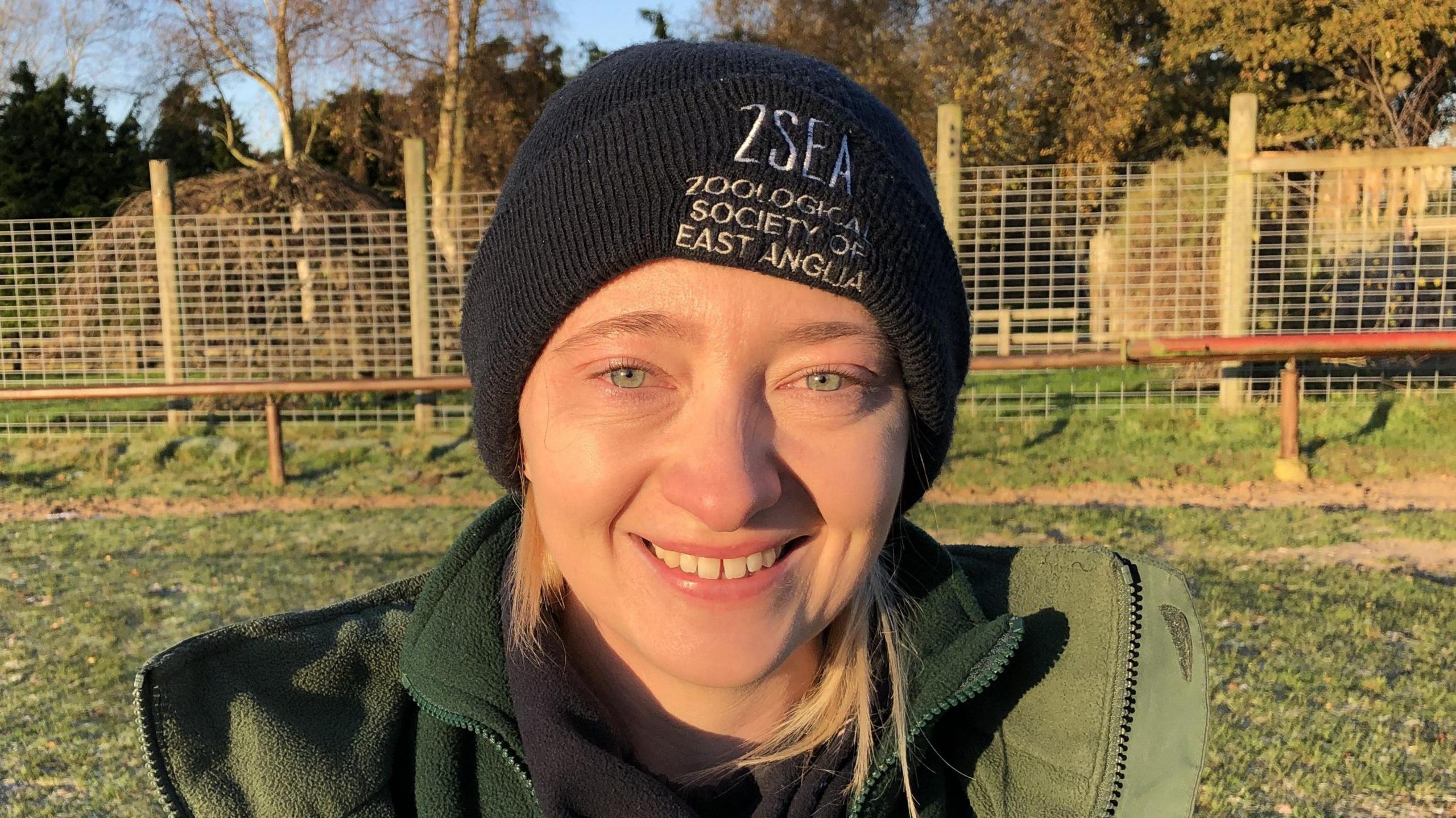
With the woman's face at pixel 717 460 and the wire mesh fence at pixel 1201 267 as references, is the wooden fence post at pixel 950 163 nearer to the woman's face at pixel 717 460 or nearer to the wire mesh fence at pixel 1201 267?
the wire mesh fence at pixel 1201 267

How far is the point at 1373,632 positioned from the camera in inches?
140

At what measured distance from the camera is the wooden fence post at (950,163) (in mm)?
7547

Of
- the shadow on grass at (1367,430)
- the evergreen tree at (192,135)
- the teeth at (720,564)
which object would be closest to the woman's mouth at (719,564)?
the teeth at (720,564)

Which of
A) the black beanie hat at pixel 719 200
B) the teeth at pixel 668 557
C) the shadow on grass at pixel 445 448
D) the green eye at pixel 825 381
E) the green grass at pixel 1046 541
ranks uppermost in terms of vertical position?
the black beanie hat at pixel 719 200

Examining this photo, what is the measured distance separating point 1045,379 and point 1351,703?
210 inches

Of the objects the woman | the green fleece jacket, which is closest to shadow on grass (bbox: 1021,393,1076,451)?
the green fleece jacket

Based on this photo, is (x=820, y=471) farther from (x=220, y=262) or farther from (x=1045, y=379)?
(x=220, y=262)

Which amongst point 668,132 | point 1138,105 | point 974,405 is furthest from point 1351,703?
point 1138,105

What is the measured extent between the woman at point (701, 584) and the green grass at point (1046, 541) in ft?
Answer: 4.34

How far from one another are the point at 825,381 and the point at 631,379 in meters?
0.23

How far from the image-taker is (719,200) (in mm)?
1318

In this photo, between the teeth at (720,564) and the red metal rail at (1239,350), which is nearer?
the teeth at (720,564)

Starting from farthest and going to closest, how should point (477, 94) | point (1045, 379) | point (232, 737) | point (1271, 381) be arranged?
point (477, 94), point (1045, 379), point (1271, 381), point (232, 737)

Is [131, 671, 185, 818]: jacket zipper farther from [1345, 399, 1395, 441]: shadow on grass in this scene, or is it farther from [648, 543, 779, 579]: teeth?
[1345, 399, 1395, 441]: shadow on grass
